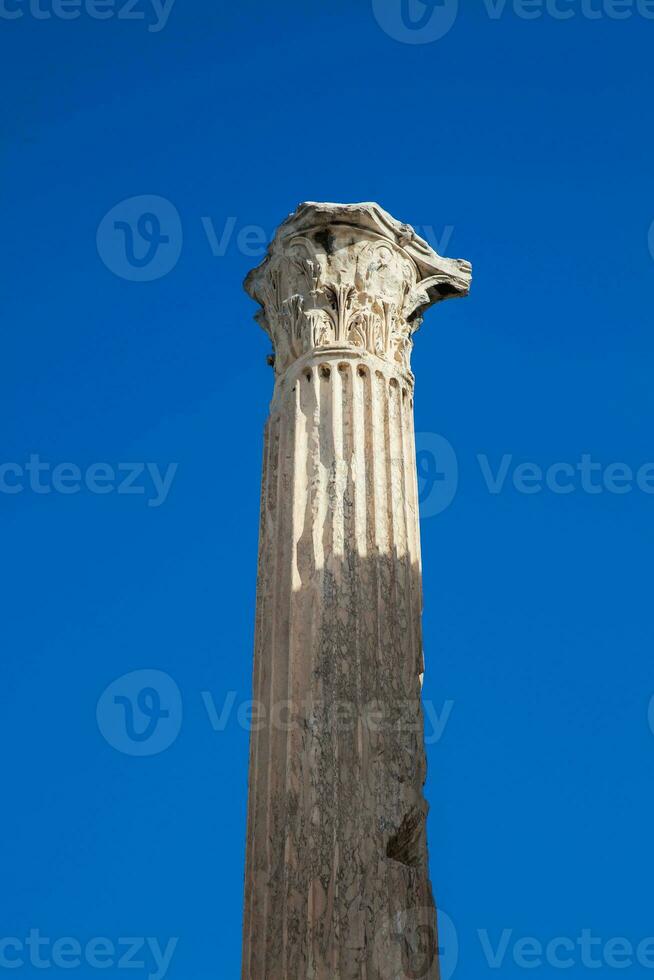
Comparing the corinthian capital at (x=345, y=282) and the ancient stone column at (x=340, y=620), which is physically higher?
the corinthian capital at (x=345, y=282)

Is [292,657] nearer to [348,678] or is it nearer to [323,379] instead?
[348,678]

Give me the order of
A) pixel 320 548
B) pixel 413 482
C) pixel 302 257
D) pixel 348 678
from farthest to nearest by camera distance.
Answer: pixel 302 257
pixel 413 482
pixel 320 548
pixel 348 678

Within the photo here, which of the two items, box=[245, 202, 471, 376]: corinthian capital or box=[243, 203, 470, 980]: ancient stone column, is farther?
box=[245, 202, 471, 376]: corinthian capital

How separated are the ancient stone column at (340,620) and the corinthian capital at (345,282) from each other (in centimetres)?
2

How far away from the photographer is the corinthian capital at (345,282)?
13.8 metres

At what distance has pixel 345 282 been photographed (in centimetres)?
1399

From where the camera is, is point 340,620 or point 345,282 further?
point 345,282

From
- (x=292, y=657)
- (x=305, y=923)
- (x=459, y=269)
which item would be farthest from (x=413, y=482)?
(x=305, y=923)

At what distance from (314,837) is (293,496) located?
3.28 meters

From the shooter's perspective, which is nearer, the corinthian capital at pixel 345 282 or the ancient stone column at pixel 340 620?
the ancient stone column at pixel 340 620

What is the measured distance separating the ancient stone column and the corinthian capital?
0.06 ft

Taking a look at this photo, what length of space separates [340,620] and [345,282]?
13.2ft

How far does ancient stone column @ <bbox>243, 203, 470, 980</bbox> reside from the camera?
10.4 m

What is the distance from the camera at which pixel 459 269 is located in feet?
50.0
